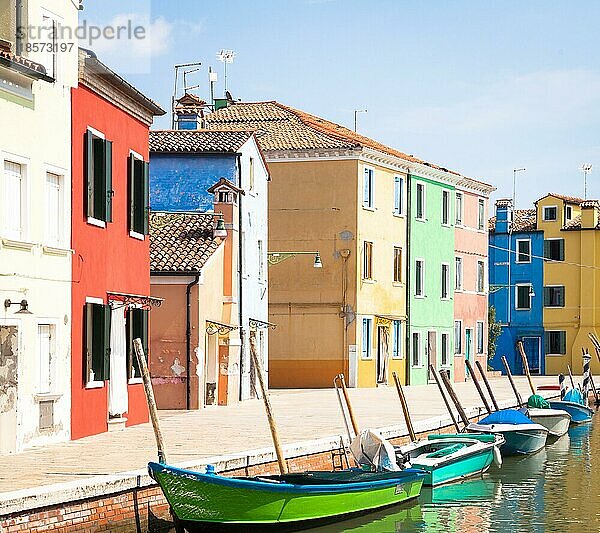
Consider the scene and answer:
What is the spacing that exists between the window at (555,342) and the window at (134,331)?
4434 cm

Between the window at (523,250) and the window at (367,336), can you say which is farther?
the window at (523,250)

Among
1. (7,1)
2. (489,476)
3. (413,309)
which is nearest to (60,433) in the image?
(7,1)

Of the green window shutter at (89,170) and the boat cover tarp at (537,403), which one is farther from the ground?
the green window shutter at (89,170)

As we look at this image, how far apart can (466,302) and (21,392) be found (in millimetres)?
38392

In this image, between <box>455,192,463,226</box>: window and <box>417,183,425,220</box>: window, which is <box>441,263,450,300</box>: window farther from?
<box>417,183,425,220</box>: window

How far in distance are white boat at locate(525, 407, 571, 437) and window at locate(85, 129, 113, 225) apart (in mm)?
13603

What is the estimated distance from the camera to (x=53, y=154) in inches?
794

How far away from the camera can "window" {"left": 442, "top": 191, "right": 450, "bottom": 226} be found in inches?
2074

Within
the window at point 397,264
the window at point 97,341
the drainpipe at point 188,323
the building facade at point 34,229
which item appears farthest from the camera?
the window at point 397,264

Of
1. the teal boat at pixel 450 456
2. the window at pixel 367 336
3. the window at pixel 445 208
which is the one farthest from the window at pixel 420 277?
the teal boat at pixel 450 456

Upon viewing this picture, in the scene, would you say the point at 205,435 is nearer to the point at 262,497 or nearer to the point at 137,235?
the point at 137,235

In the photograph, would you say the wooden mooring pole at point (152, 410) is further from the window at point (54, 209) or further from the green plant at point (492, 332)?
the green plant at point (492, 332)

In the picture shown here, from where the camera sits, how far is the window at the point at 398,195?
159ft

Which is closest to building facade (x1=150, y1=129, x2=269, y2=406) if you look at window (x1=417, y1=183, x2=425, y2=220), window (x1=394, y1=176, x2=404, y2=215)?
window (x1=394, y1=176, x2=404, y2=215)
